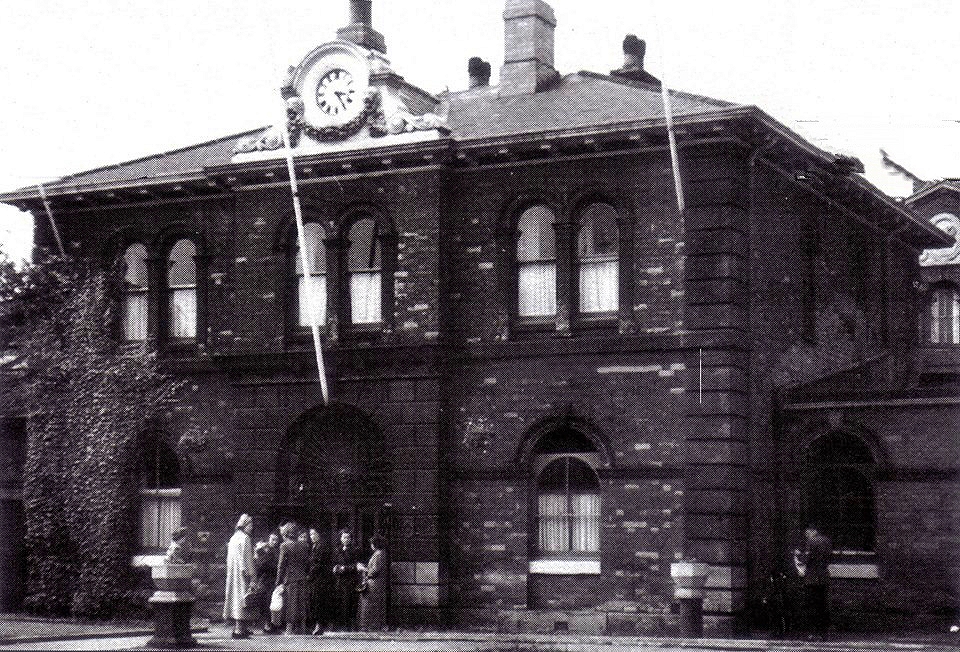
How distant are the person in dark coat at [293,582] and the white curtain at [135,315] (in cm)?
653

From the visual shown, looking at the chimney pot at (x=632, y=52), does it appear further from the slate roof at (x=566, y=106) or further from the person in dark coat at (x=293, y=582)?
the person in dark coat at (x=293, y=582)

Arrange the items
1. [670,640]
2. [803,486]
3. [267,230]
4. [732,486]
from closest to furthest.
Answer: [670,640] < [732,486] < [803,486] < [267,230]

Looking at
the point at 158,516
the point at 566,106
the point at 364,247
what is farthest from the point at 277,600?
the point at 566,106

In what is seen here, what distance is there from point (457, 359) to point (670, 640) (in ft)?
20.8

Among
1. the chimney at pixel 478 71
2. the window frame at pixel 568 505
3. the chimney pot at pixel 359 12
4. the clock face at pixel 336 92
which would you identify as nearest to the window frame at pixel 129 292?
the clock face at pixel 336 92

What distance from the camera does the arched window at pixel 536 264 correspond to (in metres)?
28.0

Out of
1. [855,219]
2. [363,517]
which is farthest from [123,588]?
[855,219]

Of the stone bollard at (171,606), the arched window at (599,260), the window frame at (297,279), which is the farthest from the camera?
the window frame at (297,279)

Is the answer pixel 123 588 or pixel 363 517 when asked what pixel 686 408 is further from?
pixel 123 588

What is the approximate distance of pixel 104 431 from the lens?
1228 inches

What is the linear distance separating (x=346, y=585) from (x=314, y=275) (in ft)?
17.9

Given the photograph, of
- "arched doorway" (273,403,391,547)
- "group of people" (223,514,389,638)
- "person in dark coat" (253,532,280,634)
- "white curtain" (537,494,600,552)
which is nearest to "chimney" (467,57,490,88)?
"arched doorway" (273,403,391,547)

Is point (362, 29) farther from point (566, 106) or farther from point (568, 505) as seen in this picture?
point (568, 505)

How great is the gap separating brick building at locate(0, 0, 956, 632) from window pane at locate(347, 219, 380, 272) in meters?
0.04
